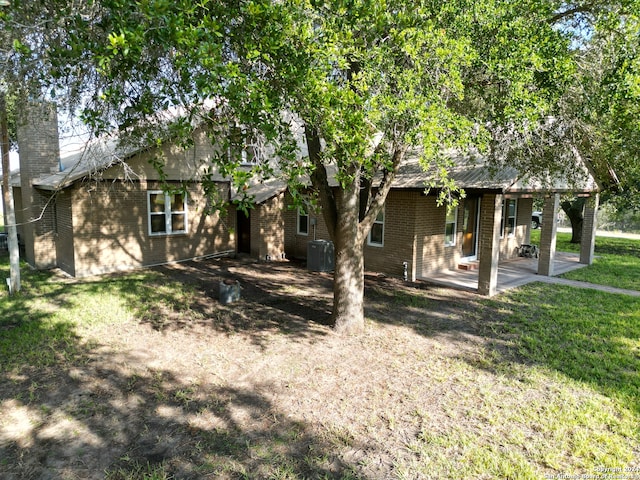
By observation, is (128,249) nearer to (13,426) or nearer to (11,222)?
(11,222)

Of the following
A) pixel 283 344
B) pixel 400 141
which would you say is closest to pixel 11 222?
pixel 283 344

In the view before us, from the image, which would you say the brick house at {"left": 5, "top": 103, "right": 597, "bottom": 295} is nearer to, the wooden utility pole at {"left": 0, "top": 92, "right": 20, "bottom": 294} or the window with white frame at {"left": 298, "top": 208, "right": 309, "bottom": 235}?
the window with white frame at {"left": 298, "top": 208, "right": 309, "bottom": 235}

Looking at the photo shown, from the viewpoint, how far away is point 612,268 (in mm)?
14172

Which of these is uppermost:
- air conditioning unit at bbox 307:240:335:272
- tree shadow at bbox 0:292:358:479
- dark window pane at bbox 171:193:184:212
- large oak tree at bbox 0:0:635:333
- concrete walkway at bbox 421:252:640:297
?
large oak tree at bbox 0:0:635:333

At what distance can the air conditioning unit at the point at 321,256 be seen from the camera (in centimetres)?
1343

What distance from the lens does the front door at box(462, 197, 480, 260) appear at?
44.5ft

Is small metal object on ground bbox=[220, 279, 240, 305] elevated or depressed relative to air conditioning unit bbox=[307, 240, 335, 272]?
depressed

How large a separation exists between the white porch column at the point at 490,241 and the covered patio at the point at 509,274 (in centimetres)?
50

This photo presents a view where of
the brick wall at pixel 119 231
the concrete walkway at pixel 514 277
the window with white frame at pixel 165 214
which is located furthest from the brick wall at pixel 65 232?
the concrete walkway at pixel 514 277

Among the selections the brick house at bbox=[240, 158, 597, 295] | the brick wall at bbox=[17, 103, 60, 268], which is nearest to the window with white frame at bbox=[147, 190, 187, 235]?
the brick house at bbox=[240, 158, 597, 295]

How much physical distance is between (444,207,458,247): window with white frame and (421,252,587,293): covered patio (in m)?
0.94

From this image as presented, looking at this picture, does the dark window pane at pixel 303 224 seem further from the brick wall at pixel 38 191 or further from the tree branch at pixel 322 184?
the brick wall at pixel 38 191

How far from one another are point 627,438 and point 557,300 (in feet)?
19.7

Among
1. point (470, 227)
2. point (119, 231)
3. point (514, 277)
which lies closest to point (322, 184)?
point (514, 277)
